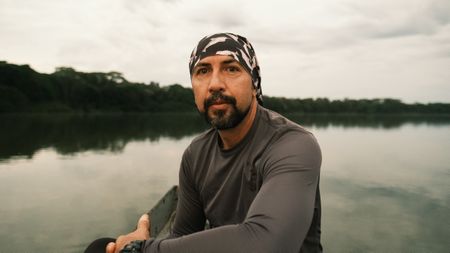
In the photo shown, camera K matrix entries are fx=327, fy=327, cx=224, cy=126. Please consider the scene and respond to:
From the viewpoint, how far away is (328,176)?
2019 centimetres

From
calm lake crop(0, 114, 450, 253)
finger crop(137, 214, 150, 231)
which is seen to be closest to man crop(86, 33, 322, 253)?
finger crop(137, 214, 150, 231)

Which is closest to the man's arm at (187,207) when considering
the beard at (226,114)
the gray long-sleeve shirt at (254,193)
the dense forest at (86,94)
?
the gray long-sleeve shirt at (254,193)

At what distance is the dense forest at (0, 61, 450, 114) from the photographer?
74938 millimetres

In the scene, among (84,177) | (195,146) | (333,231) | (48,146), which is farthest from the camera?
(48,146)

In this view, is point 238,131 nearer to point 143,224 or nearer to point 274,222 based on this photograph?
point 274,222

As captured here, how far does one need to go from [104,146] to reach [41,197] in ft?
58.1

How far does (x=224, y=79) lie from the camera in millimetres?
2006

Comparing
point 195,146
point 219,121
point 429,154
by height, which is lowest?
point 429,154

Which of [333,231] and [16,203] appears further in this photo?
[16,203]

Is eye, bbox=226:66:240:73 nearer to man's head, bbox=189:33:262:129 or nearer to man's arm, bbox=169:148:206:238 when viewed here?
man's head, bbox=189:33:262:129

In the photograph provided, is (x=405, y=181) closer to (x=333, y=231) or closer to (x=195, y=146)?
(x=333, y=231)

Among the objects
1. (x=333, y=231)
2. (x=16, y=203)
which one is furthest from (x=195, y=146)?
(x=16, y=203)

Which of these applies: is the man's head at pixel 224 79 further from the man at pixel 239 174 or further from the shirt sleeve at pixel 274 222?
the shirt sleeve at pixel 274 222

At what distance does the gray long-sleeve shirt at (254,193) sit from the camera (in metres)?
1.43
